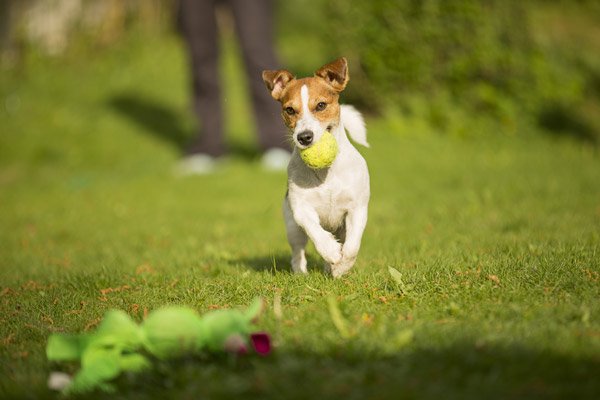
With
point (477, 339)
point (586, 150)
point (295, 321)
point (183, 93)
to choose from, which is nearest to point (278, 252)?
point (295, 321)

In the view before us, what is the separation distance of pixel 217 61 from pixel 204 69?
0.20m

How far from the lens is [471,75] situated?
33.6 ft

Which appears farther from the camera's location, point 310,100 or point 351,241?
point 310,100

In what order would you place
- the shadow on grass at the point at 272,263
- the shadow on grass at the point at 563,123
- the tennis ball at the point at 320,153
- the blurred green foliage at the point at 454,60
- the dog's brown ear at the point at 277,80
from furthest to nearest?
the shadow on grass at the point at 563,123 < the blurred green foliage at the point at 454,60 < the shadow on grass at the point at 272,263 < the dog's brown ear at the point at 277,80 < the tennis ball at the point at 320,153

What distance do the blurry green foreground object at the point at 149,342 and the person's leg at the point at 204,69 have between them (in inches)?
257

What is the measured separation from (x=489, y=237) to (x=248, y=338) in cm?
277

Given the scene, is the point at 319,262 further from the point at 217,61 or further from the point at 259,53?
the point at 217,61

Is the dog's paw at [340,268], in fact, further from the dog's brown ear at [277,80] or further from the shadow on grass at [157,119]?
the shadow on grass at [157,119]

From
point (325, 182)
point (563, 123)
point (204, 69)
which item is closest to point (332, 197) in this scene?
point (325, 182)

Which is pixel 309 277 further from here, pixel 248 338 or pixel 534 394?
pixel 534 394

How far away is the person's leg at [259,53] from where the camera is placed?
8562 mm

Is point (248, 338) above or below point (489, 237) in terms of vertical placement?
above

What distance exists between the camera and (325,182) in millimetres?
4105

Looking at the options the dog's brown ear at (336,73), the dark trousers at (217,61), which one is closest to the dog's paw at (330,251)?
the dog's brown ear at (336,73)
